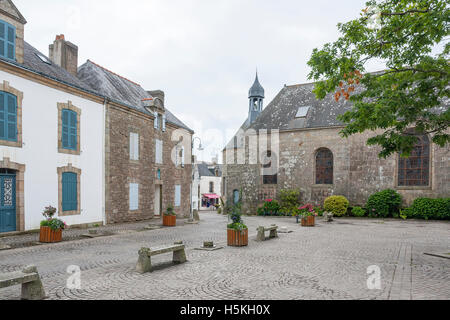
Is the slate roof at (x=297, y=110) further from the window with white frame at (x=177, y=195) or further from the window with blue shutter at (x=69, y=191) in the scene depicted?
the window with blue shutter at (x=69, y=191)

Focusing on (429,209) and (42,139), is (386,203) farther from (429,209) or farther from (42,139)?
(42,139)

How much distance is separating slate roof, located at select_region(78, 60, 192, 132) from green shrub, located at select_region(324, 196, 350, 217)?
12.7m

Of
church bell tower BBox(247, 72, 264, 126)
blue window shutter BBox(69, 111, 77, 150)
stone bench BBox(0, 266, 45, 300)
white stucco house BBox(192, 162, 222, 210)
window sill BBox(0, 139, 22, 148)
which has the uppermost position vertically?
church bell tower BBox(247, 72, 264, 126)

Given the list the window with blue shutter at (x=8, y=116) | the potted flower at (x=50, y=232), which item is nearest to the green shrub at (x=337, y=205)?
the potted flower at (x=50, y=232)

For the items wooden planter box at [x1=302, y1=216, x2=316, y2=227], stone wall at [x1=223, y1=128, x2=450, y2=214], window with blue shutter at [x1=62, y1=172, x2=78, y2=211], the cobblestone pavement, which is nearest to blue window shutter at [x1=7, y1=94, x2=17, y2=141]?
window with blue shutter at [x1=62, y1=172, x2=78, y2=211]

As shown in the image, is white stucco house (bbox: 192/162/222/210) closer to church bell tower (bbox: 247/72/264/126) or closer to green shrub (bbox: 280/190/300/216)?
church bell tower (bbox: 247/72/264/126)

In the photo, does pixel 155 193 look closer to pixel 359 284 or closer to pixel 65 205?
pixel 65 205

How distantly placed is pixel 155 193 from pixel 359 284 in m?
17.0

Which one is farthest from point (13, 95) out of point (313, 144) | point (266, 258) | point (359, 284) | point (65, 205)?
point (313, 144)

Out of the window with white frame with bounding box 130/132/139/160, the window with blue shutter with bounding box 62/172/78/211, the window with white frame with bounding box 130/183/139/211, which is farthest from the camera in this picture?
the window with white frame with bounding box 130/132/139/160

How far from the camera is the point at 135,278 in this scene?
6.49m

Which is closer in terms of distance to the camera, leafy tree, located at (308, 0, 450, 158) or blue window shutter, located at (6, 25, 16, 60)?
leafy tree, located at (308, 0, 450, 158)

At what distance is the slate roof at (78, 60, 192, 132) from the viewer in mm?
17484

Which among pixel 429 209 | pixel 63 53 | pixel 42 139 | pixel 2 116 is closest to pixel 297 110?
pixel 429 209
